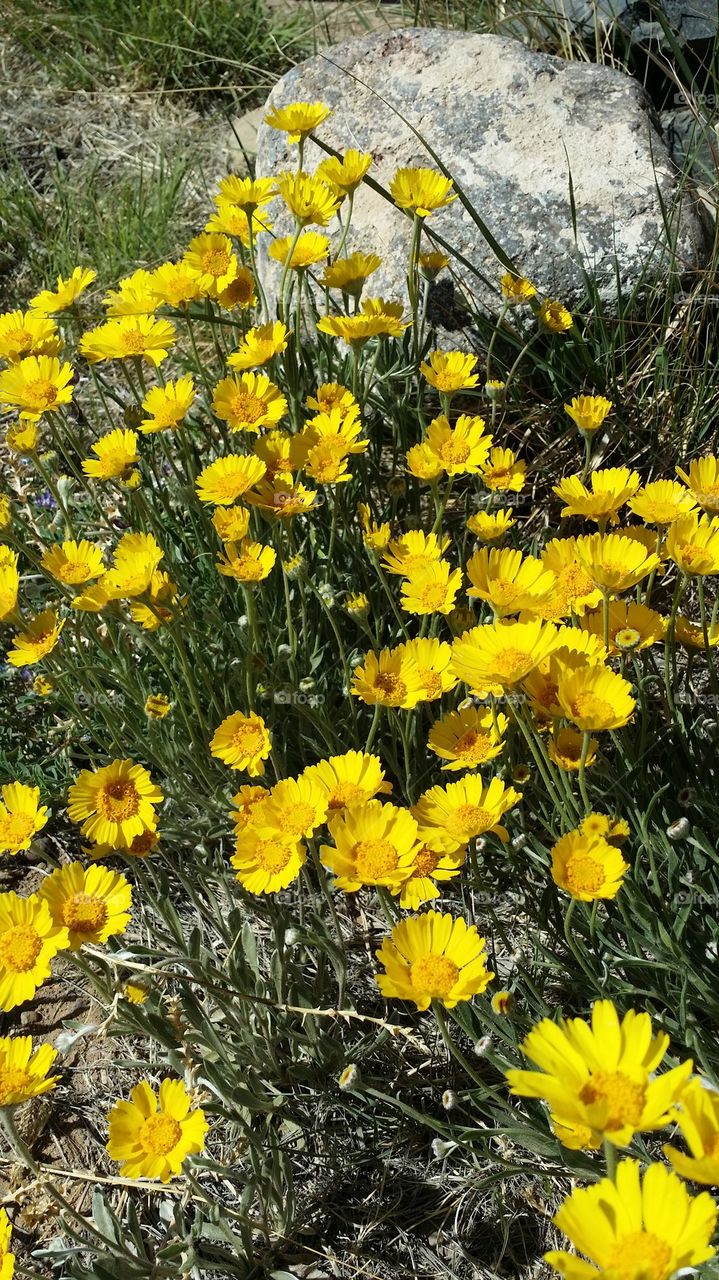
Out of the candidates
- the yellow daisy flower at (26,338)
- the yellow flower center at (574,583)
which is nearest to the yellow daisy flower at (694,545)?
the yellow flower center at (574,583)

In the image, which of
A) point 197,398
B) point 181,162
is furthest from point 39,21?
point 197,398

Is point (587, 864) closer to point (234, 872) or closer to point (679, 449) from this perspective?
point (234, 872)

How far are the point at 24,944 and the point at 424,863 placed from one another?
0.72 meters

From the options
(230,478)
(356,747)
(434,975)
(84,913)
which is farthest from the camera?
(356,747)

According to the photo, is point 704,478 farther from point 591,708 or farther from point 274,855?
point 274,855

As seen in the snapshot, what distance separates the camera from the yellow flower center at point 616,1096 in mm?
1248

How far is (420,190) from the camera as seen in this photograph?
2682mm

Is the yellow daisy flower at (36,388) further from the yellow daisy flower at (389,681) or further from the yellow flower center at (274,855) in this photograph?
the yellow flower center at (274,855)

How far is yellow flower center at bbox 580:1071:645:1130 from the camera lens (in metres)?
1.25

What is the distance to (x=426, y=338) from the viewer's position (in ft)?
11.0

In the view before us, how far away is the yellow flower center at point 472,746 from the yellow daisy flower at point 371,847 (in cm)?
25

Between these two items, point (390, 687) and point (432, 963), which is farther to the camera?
point (390, 687)

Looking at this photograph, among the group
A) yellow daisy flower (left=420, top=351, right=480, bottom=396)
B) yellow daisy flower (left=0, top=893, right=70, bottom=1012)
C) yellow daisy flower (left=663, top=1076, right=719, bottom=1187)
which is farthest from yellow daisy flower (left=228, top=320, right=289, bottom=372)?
yellow daisy flower (left=663, top=1076, right=719, bottom=1187)

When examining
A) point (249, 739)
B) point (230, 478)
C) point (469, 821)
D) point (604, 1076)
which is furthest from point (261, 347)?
point (604, 1076)
